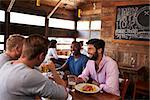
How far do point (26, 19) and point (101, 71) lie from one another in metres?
4.80

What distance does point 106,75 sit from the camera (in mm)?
2445

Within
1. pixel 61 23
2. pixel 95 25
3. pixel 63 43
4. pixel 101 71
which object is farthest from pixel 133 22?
pixel 63 43

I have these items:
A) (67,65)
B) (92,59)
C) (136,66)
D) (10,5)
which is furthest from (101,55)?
(10,5)

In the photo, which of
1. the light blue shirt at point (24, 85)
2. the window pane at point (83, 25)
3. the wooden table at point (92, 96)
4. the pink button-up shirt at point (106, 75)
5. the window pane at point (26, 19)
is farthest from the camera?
the window pane at point (83, 25)

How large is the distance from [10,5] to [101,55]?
4223mm

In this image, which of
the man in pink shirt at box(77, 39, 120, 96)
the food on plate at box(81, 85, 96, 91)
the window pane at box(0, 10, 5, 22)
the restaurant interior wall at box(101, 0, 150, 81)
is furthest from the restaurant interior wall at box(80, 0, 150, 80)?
the food on plate at box(81, 85, 96, 91)

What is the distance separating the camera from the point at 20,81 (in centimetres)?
122

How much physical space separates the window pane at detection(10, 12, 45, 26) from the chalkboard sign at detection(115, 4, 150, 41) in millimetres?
2855

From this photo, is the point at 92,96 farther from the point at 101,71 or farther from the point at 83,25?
the point at 83,25

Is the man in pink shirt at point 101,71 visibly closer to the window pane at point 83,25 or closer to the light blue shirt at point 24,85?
the light blue shirt at point 24,85

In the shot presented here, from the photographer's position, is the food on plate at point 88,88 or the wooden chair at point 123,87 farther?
the wooden chair at point 123,87

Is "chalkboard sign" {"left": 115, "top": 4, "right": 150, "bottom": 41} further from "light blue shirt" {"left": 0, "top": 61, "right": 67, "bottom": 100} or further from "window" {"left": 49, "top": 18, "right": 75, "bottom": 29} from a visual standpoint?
"light blue shirt" {"left": 0, "top": 61, "right": 67, "bottom": 100}

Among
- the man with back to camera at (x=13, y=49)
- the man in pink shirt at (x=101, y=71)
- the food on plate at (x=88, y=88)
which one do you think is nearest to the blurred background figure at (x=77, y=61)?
the man in pink shirt at (x=101, y=71)

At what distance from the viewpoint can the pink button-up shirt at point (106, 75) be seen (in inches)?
90.5
